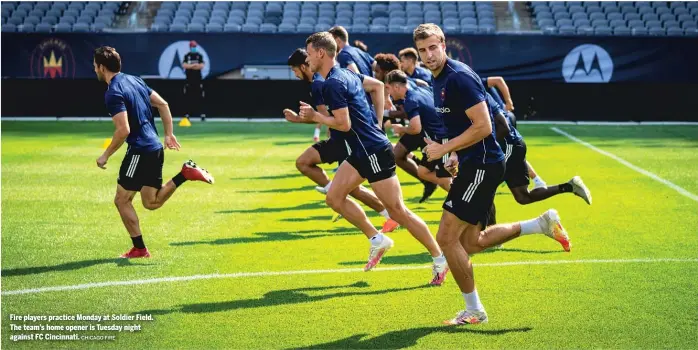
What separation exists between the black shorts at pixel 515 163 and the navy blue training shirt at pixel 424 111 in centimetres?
138

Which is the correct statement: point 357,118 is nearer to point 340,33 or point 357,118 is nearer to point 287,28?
point 340,33

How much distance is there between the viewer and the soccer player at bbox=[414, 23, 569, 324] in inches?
290

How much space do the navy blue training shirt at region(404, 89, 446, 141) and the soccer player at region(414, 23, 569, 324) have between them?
14.8 feet

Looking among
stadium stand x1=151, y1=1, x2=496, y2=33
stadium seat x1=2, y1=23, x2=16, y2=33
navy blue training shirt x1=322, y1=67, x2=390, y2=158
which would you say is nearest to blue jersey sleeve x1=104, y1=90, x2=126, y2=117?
navy blue training shirt x1=322, y1=67, x2=390, y2=158

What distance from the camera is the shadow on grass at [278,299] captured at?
823 cm

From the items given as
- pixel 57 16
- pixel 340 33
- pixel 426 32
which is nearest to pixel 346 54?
pixel 340 33

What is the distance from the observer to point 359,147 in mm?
9367

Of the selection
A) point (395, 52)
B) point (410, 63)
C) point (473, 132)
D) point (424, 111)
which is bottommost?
point (395, 52)

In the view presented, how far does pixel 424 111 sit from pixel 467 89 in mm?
5050

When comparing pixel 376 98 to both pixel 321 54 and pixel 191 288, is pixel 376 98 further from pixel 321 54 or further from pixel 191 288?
pixel 191 288

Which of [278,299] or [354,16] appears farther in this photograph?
[354,16]

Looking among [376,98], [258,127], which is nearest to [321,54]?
[376,98]

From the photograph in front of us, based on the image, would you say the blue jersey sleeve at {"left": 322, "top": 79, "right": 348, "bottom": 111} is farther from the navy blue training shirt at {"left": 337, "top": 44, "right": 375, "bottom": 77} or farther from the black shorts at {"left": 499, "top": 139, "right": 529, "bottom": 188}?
the navy blue training shirt at {"left": 337, "top": 44, "right": 375, "bottom": 77}

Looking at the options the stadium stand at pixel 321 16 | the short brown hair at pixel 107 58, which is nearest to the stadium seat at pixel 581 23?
the stadium stand at pixel 321 16
